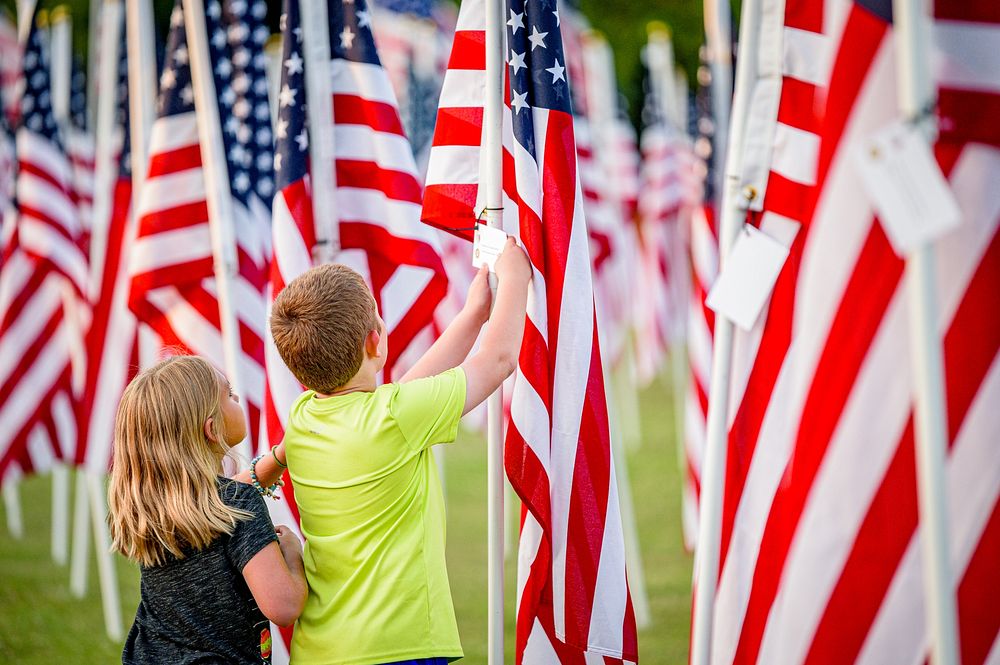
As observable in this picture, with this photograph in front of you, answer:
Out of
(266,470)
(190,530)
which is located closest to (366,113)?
(266,470)

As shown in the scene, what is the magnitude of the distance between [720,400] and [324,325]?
1.17m

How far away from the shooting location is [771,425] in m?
2.85

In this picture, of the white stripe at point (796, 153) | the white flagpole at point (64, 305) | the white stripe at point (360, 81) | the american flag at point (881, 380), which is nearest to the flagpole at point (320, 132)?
the white stripe at point (360, 81)

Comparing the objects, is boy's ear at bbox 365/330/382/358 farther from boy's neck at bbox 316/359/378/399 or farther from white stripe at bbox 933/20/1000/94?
white stripe at bbox 933/20/1000/94

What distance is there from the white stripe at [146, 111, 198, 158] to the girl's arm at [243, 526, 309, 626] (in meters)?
2.77

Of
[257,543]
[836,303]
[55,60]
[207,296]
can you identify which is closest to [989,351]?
[836,303]

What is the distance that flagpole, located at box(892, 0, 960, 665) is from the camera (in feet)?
6.32

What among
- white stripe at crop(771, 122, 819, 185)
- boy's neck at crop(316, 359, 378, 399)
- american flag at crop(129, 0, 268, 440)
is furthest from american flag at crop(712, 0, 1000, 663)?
american flag at crop(129, 0, 268, 440)

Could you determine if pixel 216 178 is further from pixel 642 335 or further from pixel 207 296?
pixel 642 335

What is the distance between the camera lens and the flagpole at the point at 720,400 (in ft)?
9.60

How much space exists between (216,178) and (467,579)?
3.46 metres

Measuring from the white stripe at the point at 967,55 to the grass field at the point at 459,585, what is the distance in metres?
3.77

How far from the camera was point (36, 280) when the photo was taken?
23.4 feet

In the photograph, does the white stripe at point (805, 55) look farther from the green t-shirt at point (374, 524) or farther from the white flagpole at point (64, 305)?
the white flagpole at point (64, 305)
